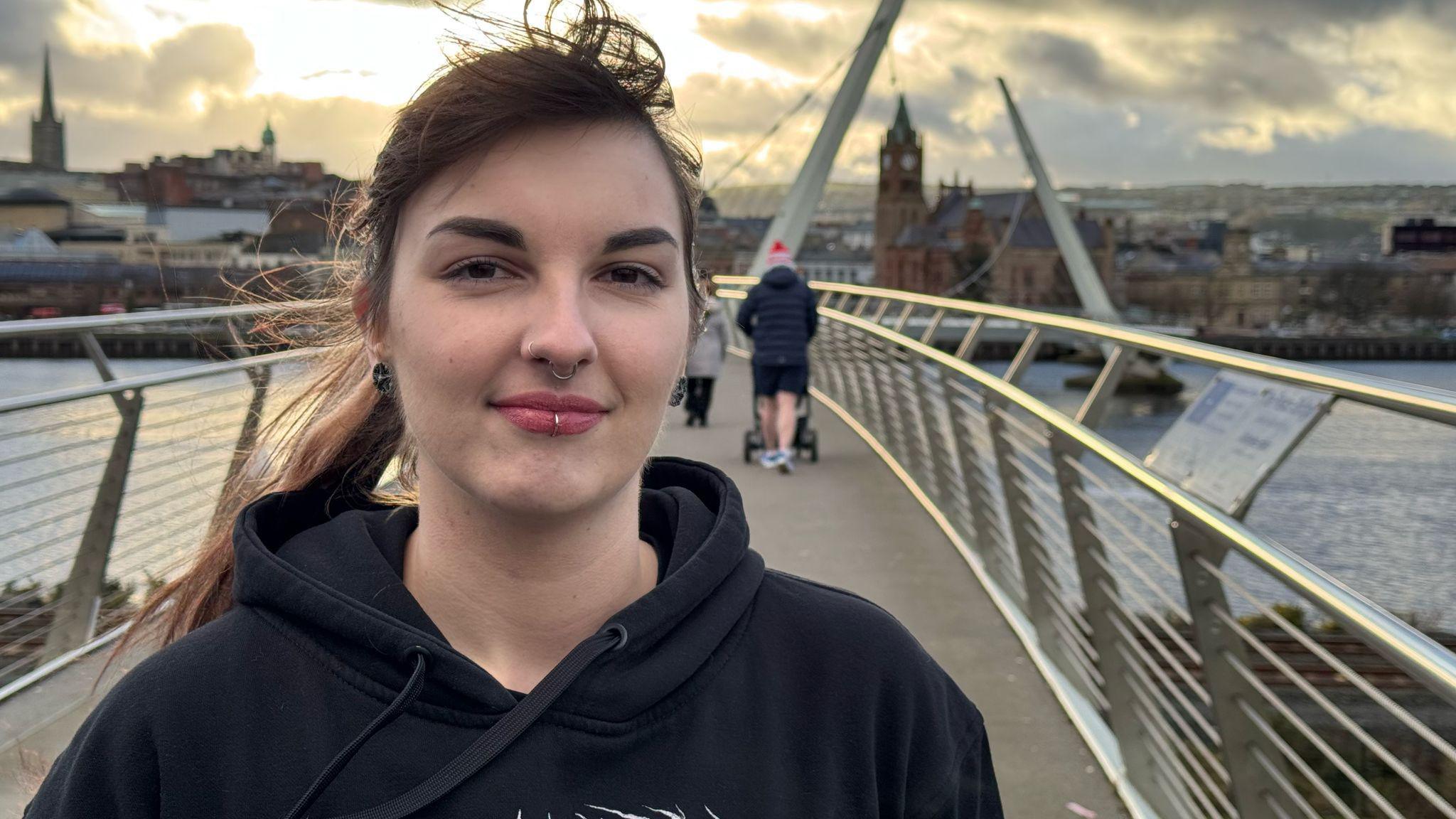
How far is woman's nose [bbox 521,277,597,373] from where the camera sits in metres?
0.98

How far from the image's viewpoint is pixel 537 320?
3.25 ft

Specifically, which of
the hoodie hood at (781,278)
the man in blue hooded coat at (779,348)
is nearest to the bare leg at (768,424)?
the man in blue hooded coat at (779,348)

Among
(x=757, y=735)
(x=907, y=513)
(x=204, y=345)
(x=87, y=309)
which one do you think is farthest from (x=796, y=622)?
(x=907, y=513)

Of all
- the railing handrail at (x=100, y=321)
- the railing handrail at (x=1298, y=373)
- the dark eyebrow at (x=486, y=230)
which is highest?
the dark eyebrow at (x=486, y=230)

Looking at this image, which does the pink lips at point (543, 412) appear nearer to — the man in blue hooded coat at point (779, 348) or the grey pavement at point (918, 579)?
the grey pavement at point (918, 579)

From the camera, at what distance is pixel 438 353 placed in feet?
3.30

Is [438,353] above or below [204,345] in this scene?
above

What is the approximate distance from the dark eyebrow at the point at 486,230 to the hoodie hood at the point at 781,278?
24.7 feet

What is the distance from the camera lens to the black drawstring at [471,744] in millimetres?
922

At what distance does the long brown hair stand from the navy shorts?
673 centimetres

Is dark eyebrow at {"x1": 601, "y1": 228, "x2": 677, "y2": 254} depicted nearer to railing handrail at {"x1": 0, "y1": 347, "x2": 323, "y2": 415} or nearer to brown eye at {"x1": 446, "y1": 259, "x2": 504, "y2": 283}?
brown eye at {"x1": 446, "y1": 259, "x2": 504, "y2": 283}

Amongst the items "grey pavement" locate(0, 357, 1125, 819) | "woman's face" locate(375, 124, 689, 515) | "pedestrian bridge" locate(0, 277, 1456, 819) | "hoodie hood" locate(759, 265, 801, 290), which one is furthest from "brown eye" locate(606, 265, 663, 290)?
"hoodie hood" locate(759, 265, 801, 290)

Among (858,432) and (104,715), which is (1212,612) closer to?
(104,715)

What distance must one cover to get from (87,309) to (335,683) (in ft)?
15.4
